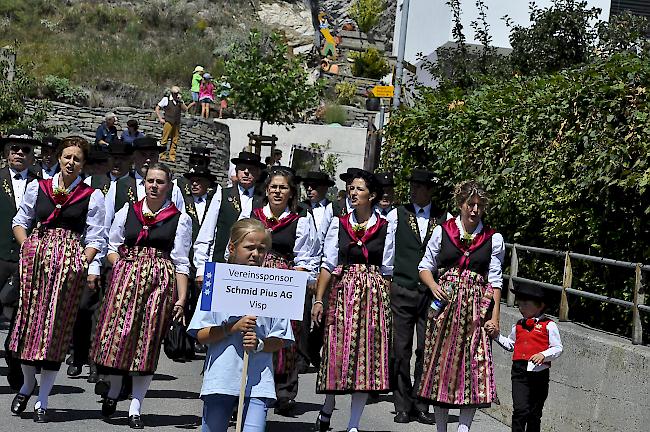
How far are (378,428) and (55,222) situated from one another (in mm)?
3227

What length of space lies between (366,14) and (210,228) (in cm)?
5440

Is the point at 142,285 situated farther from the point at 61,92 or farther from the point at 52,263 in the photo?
the point at 61,92

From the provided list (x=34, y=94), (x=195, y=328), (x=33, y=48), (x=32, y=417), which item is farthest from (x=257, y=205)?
(x=33, y=48)

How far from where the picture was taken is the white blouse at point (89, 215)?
30.5 feet

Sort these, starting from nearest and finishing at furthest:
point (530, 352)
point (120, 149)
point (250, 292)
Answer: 1. point (250, 292)
2. point (530, 352)
3. point (120, 149)

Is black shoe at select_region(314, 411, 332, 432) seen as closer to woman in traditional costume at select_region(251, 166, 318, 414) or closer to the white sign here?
woman in traditional costume at select_region(251, 166, 318, 414)

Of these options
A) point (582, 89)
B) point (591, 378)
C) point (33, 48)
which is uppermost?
point (33, 48)

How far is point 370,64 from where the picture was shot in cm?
5153

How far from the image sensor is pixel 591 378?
951 centimetres

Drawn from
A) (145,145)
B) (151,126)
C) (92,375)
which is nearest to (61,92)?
(151,126)

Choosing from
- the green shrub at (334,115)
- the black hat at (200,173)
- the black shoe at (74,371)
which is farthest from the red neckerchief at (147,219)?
the green shrub at (334,115)

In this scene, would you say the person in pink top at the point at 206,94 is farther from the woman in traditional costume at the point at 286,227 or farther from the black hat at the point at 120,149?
the woman in traditional costume at the point at 286,227

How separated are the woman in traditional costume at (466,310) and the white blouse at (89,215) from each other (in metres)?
2.55

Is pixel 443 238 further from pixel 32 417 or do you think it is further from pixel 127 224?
pixel 32 417
